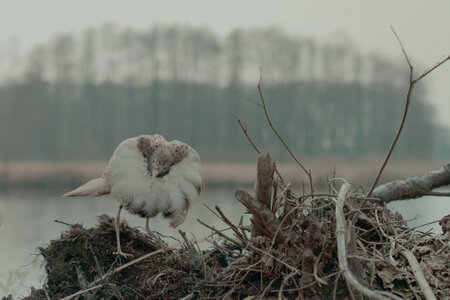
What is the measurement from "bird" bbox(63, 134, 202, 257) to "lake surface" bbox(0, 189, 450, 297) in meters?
0.54

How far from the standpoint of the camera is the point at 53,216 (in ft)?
39.8

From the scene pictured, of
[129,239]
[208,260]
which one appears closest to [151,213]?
[129,239]

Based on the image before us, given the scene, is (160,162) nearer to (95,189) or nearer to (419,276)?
(95,189)

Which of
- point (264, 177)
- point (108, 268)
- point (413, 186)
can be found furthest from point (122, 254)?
point (413, 186)

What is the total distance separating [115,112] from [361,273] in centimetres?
1557

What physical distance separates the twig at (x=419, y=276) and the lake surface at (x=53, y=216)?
A: 1818 millimetres

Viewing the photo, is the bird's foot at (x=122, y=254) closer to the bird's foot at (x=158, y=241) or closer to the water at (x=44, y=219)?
the bird's foot at (x=158, y=241)

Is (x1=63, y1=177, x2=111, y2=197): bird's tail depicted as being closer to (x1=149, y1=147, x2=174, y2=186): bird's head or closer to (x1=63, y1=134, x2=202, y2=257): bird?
(x1=63, y1=134, x2=202, y2=257): bird

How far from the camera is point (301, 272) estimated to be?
179cm

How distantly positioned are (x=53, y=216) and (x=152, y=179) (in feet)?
32.5

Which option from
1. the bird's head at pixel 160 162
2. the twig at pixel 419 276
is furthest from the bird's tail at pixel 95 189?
the twig at pixel 419 276

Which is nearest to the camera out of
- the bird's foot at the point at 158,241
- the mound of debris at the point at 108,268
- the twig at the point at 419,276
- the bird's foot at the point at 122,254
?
the twig at the point at 419,276

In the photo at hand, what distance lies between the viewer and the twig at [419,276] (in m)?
1.67

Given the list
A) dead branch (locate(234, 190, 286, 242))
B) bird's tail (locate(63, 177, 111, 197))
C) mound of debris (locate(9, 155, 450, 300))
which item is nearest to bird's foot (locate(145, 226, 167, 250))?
mound of debris (locate(9, 155, 450, 300))
